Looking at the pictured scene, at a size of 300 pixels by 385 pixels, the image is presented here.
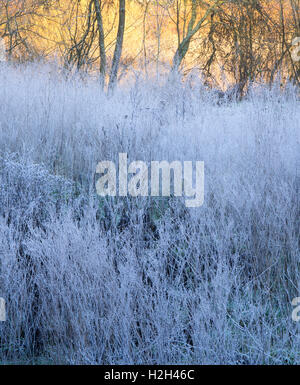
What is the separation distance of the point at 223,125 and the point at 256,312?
2.85m

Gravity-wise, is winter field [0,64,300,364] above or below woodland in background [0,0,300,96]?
below

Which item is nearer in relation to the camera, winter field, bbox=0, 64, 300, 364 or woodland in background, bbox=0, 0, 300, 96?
winter field, bbox=0, 64, 300, 364

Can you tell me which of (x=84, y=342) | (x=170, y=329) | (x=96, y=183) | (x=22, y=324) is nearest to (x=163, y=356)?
(x=170, y=329)

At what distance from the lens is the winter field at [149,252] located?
1.76 m

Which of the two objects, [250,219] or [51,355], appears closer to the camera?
[51,355]

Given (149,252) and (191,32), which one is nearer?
(149,252)

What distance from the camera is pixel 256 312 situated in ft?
6.37

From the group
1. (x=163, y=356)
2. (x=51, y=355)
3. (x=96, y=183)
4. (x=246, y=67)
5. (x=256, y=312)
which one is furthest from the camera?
(x=246, y=67)

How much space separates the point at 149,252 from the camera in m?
2.21

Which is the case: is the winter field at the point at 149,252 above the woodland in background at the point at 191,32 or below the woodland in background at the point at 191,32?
below

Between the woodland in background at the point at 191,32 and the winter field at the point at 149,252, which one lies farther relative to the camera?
the woodland in background at the point at 191,32

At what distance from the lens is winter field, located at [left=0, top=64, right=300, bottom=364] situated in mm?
1761

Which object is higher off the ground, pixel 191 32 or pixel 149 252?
pixel 191 32
